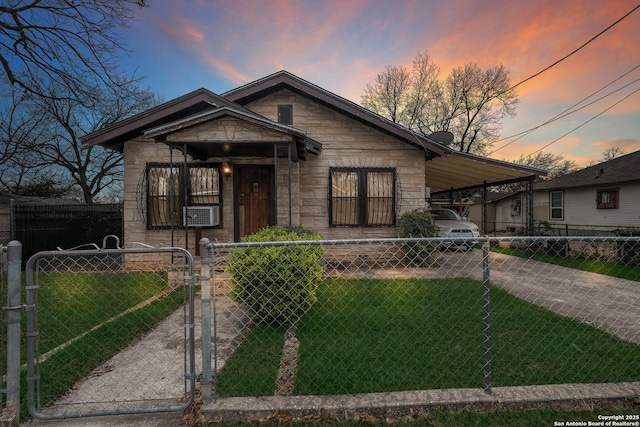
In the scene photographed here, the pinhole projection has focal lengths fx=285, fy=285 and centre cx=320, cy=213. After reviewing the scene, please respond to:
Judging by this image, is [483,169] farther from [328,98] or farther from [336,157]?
[328,98]

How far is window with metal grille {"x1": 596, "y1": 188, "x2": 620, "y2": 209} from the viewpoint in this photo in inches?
503

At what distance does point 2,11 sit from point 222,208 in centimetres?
743

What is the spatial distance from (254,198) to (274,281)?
4959 mm

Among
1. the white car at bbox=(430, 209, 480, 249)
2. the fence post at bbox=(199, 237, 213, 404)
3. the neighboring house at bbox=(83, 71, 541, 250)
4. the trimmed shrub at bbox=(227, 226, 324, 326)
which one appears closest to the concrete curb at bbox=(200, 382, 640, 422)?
the fence post at bbox=(199, 237, 213, 404)

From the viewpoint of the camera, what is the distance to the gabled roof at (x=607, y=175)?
1225cm

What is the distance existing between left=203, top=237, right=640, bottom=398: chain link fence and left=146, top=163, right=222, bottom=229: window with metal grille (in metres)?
2.57

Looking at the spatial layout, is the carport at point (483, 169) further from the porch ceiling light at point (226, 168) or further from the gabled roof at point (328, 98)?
the porch ceiling light at point (226, 168)

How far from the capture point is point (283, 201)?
25.9 feet

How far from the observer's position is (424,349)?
3.13 m

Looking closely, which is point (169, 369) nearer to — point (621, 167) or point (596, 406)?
point (596, 406)

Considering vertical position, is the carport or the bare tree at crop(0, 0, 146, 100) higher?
the bare tree at crop(0, 0, 146, 100)

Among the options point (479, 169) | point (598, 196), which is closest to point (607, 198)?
point (598, 196)

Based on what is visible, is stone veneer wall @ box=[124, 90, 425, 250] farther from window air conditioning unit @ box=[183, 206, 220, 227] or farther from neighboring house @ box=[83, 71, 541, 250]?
window air conditioning unit @ box=[183, 206, 220, 227]

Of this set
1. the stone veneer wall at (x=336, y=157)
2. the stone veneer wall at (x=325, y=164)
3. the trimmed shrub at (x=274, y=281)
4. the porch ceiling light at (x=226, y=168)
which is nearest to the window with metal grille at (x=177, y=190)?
the porch ceiling light at (x=226, y=168)
